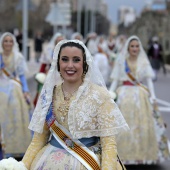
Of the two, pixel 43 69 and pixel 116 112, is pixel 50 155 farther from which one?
pixel 43 69

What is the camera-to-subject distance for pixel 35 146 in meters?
3.67

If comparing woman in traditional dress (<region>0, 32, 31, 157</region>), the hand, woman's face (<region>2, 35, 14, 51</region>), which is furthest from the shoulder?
woman's face (<region>2, 35, 14, 51</region>)

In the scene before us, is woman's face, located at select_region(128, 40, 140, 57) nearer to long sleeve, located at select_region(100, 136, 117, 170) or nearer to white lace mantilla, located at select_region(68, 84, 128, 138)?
white lace mantilla, located at select_region(68, 84, 128, 138)

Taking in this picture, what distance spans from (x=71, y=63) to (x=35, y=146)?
568 mm

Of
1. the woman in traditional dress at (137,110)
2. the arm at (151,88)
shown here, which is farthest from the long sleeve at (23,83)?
the arm at (151,88)

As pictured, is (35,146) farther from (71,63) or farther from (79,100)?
(71,63)

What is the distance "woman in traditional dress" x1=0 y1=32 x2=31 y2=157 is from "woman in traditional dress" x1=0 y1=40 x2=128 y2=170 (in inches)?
157

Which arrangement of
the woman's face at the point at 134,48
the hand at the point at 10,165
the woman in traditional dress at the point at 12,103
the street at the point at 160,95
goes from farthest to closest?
the woman in traditional dress at the point at 12,103 < the woman's face at the point at 134,48 < the street at the point at 160,95 < the hand at the point at 10,165

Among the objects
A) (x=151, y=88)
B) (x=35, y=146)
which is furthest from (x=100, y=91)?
(x=151, y=88)

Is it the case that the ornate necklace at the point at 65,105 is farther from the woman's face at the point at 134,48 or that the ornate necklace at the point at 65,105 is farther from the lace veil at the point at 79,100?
the woman's face at the point at 134,48

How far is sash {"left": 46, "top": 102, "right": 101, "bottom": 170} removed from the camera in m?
3.50

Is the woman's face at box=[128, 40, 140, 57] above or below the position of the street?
above

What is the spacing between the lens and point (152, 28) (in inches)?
2205

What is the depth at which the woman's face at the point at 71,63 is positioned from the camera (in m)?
3.59
